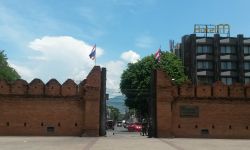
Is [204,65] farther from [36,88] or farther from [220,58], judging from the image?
[36,88]

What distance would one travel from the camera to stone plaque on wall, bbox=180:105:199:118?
36.3 m

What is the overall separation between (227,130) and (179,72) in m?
32.8

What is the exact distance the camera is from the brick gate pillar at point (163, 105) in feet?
117

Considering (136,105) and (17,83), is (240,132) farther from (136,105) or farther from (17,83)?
(136,105)

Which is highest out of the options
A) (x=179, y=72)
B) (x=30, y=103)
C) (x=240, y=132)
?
(x=179, y=72)

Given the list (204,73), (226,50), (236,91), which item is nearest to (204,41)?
(226,50)

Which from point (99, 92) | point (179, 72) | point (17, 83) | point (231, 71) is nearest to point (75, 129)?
point (99, 92)

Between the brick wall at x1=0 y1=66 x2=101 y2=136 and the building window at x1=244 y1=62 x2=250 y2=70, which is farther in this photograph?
the building window at x1=244 y1=62 x2=250 y2=70

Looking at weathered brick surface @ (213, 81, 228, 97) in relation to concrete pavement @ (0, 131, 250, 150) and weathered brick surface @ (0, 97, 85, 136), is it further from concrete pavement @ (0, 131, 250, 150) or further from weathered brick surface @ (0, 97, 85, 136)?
weathered brick surface @ (0, 97, 85, 136)

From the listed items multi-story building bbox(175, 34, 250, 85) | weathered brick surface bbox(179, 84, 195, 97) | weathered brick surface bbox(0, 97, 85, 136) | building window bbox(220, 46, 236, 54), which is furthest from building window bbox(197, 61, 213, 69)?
weathered brick surface bbox(0, 97, 85, 136)

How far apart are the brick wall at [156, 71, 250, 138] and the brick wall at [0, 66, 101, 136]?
17.5 feet

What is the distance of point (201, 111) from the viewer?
36.3m

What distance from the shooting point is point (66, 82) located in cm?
3641

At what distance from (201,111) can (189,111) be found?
3.20 ft
